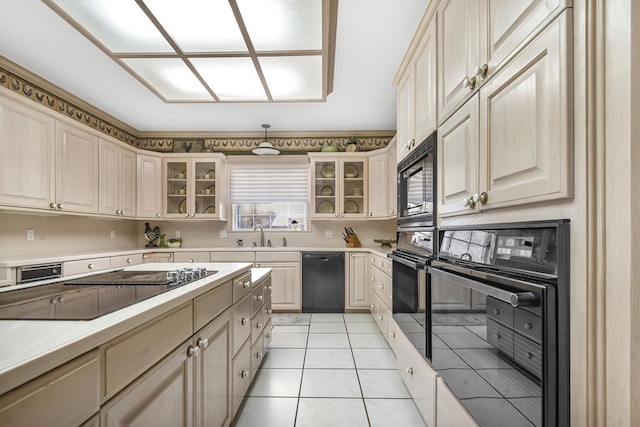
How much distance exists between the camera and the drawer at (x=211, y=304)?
1.19 metres

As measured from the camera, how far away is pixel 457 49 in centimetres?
133

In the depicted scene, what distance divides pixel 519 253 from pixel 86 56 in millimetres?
3352

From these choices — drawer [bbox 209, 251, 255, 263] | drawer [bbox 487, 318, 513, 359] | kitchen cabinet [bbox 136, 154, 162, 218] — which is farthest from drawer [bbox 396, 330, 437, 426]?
kitchen cabinet [bbox 136, 154, 162, 218]

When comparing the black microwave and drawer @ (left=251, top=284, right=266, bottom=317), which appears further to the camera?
drawer @ (left=251, top=284, right=266, bottom=317)

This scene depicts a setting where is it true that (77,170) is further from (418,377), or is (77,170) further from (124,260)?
(418,377)

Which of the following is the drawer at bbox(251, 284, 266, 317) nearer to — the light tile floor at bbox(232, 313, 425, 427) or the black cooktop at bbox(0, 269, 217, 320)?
the light tile floor at bbox(232, 313, 425, 427)

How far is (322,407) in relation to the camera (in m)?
1.88

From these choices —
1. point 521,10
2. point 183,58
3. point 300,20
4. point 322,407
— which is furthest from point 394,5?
point 322,407

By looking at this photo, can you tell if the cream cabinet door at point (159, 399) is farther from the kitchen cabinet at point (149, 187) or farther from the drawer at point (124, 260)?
the kitchen cabinet at point (149, 187)

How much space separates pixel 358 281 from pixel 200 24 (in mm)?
3138

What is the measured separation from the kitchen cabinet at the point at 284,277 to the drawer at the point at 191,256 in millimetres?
658

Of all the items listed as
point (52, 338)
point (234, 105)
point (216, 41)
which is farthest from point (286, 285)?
point (52, 338)

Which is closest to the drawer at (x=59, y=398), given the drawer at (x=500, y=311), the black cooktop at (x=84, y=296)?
the black cooktop at (x=84, y=296)

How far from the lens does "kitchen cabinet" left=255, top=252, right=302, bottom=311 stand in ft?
12.9
